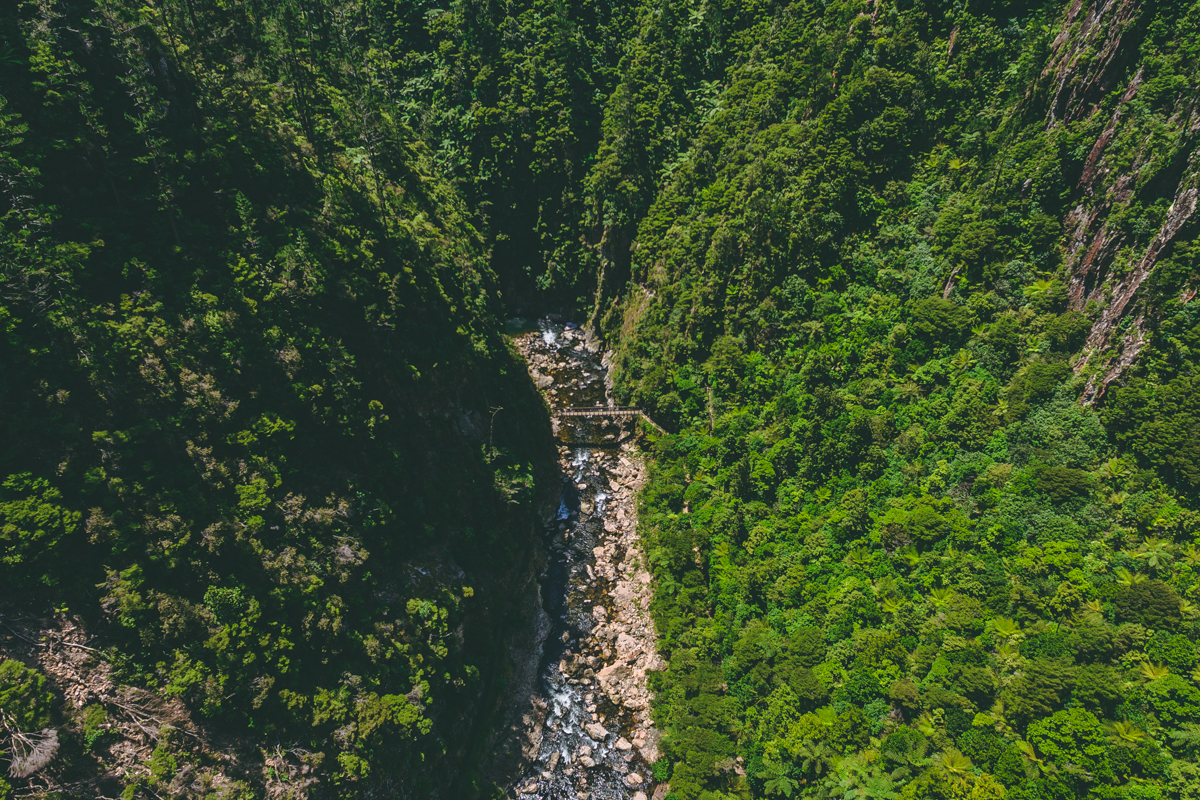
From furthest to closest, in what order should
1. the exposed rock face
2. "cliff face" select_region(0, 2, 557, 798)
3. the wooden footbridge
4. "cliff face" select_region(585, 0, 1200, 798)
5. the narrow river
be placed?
the wooden footbridge → the narrow river → the exposed rock face → "cliff face" select_region(585, 0, 1200, 798) → "cliff face" select_region(0, 2, 557, 798)

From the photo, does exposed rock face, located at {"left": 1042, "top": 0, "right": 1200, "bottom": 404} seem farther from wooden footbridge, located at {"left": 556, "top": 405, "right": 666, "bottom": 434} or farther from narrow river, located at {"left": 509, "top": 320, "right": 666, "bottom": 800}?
wooden footbridge, located at {"left": 556, "top": 405, "right": 666, "bottom": 434}

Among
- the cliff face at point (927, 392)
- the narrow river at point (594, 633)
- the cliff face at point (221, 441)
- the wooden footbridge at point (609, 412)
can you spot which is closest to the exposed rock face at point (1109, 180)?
the cliff face at point (927, 392)

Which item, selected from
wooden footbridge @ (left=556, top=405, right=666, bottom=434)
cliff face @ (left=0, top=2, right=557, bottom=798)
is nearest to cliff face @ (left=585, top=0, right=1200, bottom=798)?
wooden footbridge @ (left=556, top=405, right=666, bottom=434)

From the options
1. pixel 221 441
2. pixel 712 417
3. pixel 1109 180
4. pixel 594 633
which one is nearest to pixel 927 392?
pixel 1109 180

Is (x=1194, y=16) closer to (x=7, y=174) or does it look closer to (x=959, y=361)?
(x=959, y=361)

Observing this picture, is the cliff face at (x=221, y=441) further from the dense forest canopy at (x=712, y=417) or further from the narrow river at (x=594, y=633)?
the narrow river at (x=594, y=633)

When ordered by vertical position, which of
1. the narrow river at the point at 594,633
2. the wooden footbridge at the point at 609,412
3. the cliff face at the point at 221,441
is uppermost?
the cliff face at the point at 221,441

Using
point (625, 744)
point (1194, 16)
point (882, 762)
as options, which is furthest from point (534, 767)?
point (1194, 16)

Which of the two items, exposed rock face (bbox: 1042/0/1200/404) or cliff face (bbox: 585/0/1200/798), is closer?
cliff face (bbox: 585/0/1200/798)

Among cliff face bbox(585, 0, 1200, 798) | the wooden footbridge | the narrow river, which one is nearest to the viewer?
cliff face bbox(585, 0, 1200, 798)
